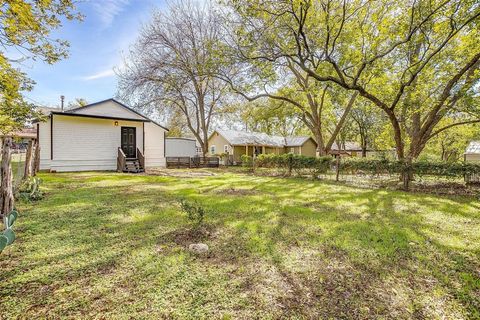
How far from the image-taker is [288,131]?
133ft

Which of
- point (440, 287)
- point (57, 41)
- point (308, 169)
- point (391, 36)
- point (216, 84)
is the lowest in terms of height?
point (440, 287)

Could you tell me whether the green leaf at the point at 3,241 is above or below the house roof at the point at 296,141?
below

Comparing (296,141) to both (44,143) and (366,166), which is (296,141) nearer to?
(366,166)

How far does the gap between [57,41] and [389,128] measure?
26.1m

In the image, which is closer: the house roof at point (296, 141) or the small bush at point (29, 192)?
the small bush at point (29, 192)

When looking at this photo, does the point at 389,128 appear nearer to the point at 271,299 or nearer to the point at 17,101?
the point at 271,299

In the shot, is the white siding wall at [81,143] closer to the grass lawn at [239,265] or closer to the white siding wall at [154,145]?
the white siding wall at [154,145]

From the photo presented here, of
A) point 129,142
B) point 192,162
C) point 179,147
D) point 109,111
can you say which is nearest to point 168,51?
point 109,111

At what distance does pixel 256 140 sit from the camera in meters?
25.8

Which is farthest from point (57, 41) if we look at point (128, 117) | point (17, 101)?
point (128, 117)

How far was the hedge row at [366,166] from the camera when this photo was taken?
30.6 feet

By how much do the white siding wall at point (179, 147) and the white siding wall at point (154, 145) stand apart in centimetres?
635

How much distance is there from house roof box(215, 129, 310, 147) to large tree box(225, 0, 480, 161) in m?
13.5

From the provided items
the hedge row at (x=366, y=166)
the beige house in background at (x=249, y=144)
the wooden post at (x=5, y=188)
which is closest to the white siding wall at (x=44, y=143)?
the wooden post at (x=5, y=188)
